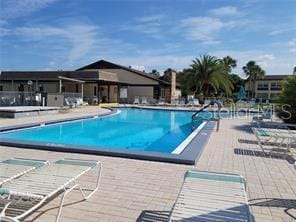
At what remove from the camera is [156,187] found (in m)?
4.67

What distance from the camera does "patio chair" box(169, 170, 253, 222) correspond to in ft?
9.00

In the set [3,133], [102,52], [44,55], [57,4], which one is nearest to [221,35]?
[57,4]

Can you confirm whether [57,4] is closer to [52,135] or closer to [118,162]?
[118,162]

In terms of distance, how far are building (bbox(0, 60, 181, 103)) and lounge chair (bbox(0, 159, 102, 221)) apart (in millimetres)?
22013

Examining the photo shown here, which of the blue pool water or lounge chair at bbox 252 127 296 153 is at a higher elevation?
lounge chair at bbox 252 127 296 153

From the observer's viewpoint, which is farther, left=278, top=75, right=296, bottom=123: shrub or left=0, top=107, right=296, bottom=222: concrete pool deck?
left=278, top=75, right=296, bottom=123: shrub

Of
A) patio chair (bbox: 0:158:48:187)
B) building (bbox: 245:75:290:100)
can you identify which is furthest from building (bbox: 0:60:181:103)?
building (bbox: 245:75:290:100)

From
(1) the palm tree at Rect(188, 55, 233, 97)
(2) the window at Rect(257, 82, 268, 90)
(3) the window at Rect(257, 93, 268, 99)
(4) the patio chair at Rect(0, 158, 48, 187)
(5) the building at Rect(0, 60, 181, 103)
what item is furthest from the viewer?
(2) the window at Rect(257, 82, 268, 90)

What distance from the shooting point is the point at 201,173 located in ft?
12.6

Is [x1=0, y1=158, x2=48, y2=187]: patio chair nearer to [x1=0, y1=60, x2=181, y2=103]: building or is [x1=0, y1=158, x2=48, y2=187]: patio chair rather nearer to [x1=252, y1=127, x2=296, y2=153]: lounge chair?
[x1=252, y1=127, x2=296, y2=153]: lounge chair

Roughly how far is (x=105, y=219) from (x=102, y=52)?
3570cm

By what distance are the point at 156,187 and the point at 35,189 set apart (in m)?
1.97

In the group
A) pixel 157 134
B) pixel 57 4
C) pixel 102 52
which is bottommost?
pixel 157 134

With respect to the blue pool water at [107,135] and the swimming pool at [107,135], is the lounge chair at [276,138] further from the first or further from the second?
the blue pool water at [107,135]
